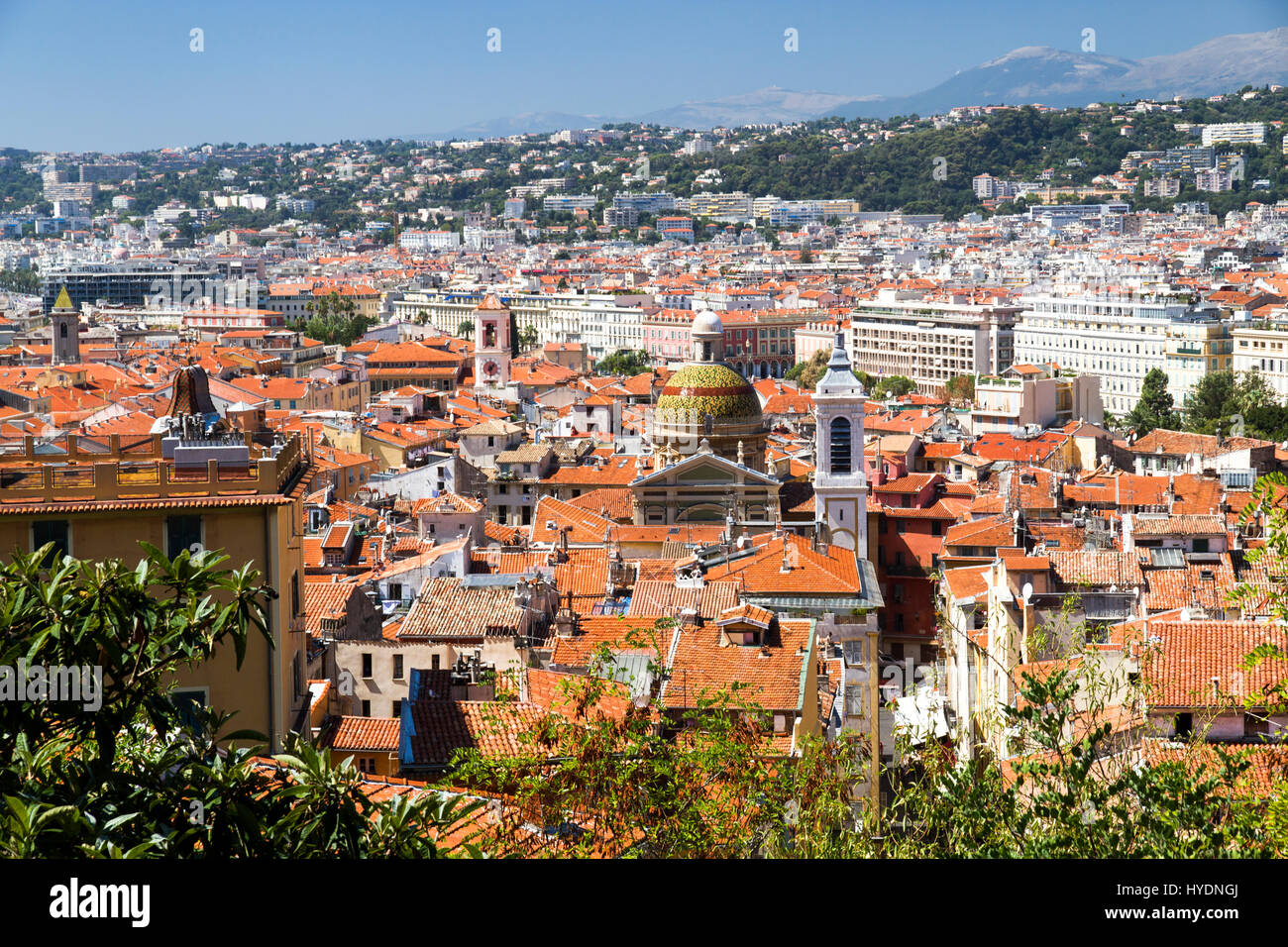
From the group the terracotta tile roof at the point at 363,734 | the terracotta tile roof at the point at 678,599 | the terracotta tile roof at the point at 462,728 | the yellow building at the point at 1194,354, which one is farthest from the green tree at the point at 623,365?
the terracotta tile roof at the point at 462,728

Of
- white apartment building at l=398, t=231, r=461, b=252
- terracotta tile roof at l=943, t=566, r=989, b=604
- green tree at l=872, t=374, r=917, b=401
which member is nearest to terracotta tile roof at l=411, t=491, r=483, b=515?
terracotta tile roof at l=943, t=566, r=989, b=604

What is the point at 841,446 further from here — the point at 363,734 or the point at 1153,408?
the point at 1153,408

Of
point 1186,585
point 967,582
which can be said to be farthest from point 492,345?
point 1186,585

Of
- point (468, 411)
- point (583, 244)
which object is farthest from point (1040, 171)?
point (468, 411)

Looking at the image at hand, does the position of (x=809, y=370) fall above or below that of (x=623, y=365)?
below

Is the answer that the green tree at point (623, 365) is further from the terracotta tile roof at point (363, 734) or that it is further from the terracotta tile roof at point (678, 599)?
the terracotta tile roof at point (363, 734)

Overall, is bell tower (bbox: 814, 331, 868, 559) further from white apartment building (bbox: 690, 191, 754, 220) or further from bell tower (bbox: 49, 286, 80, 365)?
white apartment building (bbox: 690, 191, 754, 220)

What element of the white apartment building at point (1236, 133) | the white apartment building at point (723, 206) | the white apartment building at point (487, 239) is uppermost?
the white apartment building at point (1236, 133)
